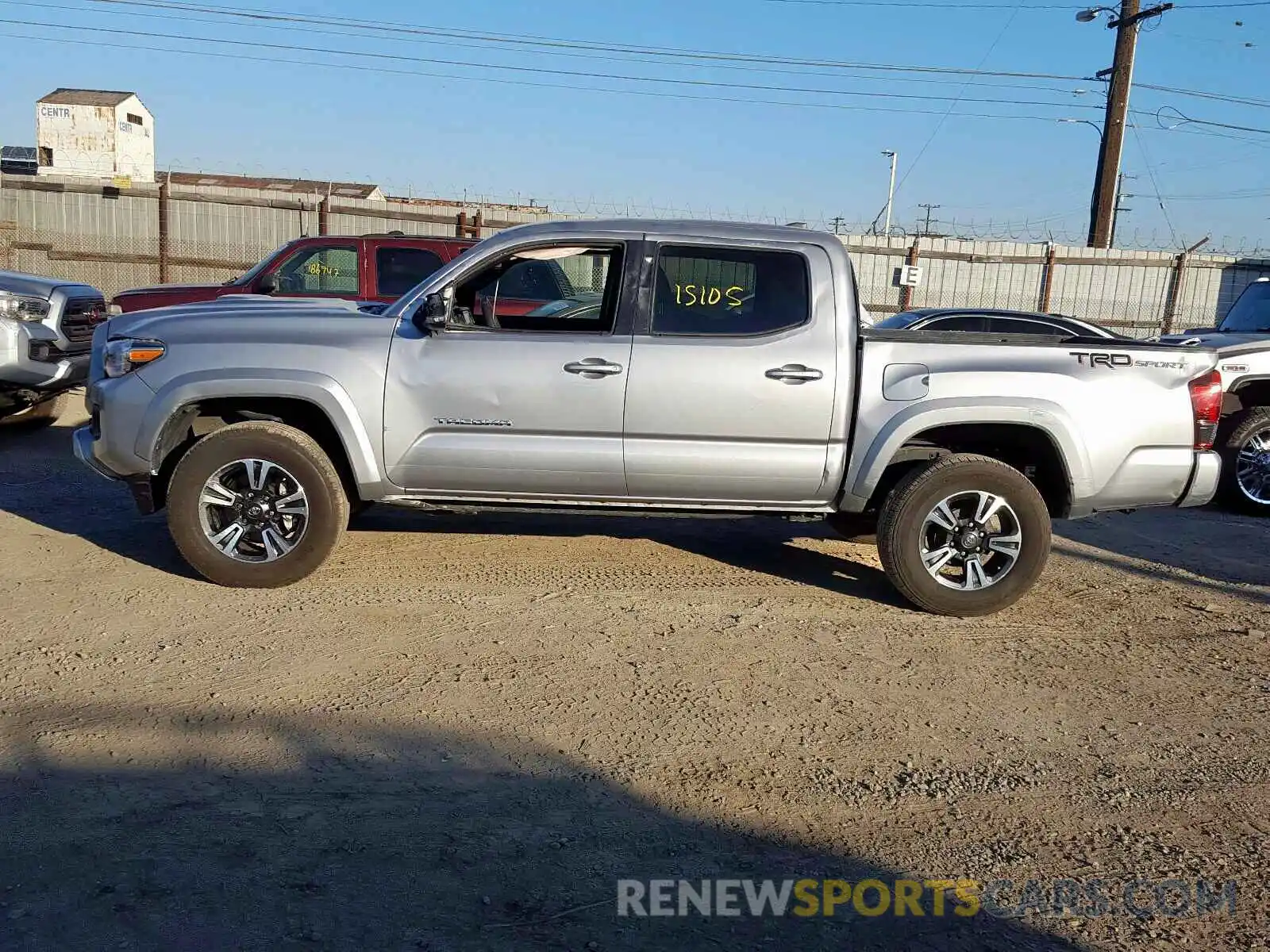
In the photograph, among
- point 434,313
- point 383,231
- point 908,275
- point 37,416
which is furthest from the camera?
point 383,231

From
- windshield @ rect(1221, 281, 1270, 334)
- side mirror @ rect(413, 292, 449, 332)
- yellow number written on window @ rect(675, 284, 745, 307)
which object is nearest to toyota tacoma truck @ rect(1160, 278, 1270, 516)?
windshield @ rect(1221, 281, 1270, 334)

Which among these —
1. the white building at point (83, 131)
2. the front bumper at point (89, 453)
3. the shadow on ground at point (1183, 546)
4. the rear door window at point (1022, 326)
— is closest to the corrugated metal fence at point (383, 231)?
the rear door window at point (1022, 326)

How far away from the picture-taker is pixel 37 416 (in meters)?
10.0

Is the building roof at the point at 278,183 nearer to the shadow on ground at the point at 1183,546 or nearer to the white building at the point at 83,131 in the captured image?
the white building at the point at 83,131

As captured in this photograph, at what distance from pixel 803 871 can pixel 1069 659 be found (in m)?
2.50

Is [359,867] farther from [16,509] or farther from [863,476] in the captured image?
[16,509]

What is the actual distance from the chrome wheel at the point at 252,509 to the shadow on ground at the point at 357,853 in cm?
164

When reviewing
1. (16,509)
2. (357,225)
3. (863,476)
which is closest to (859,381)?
(863,476)

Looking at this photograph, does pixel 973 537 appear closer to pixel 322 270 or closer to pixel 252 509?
pixel 252 509

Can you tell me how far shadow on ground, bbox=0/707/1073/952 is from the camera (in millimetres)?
2889

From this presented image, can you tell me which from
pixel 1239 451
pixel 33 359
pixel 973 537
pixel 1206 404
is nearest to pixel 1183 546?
pixel 1239 451

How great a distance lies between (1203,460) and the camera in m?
5.71

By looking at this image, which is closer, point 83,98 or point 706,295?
point 706,295

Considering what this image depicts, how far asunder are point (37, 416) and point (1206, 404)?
949cm
